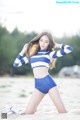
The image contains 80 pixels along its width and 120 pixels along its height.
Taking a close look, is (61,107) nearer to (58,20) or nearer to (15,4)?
(58,20)

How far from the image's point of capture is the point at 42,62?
2691mm

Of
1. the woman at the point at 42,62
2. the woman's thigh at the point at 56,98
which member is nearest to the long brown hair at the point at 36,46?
the woman at the point at 42,62

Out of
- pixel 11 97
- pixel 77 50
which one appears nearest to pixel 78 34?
pixel 77 50

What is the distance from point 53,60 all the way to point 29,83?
0.84ft

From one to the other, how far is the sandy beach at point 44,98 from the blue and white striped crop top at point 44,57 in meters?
0.14

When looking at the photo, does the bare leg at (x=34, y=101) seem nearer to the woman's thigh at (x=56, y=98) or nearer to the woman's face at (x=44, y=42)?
the woman's thigh at (x=56, y=98)

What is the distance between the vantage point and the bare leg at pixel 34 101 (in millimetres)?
2686

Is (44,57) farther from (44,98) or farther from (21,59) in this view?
(44,98)

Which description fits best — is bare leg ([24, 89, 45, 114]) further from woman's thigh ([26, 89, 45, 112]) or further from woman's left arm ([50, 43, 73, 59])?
woman's left arm ([50, 43, 73, 59])

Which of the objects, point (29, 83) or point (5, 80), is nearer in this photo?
point (29, 83)

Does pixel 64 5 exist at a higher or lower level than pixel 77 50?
higher

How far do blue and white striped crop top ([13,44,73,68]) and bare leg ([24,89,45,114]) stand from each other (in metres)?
0.18

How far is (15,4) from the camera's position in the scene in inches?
113

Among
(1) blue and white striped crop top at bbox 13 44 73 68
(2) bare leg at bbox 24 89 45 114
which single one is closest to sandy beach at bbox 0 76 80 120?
(2) bare leg at bbox 24 89 45 114
